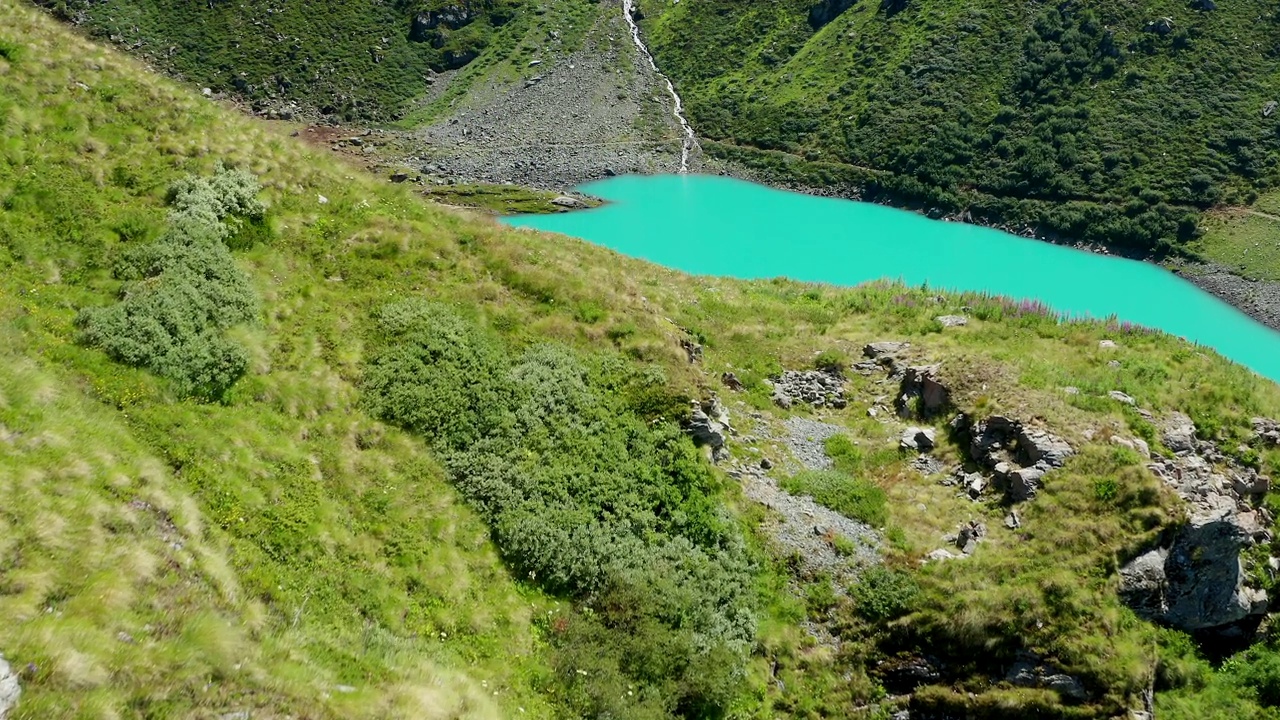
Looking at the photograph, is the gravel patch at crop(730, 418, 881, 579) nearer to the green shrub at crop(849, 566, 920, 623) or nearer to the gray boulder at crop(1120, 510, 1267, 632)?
the green shrub at crop(849, 566, 920, 623)

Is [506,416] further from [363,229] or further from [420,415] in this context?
[363,229]

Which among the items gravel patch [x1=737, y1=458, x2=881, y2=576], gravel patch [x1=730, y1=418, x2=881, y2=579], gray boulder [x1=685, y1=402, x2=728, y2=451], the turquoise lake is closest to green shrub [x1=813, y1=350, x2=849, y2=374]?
gravel patch [x1=730, y1=418, x2=881, y2=579]

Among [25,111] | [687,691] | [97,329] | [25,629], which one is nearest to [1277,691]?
[687,691]

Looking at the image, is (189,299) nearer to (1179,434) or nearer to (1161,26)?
(1179,434)

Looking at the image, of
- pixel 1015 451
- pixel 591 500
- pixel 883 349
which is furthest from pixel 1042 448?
pixel 591 500

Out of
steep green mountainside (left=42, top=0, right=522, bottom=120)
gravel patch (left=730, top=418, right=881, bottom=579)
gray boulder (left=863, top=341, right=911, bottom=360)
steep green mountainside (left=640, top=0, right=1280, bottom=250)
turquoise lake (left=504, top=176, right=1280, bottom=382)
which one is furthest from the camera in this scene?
steep green mountainside (left=42, top=0, right=522, bottom=120)

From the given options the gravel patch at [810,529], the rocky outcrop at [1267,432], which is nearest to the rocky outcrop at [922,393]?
the gravel patch at [810,529]

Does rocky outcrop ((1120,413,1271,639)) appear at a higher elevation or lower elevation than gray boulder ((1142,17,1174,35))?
lower
